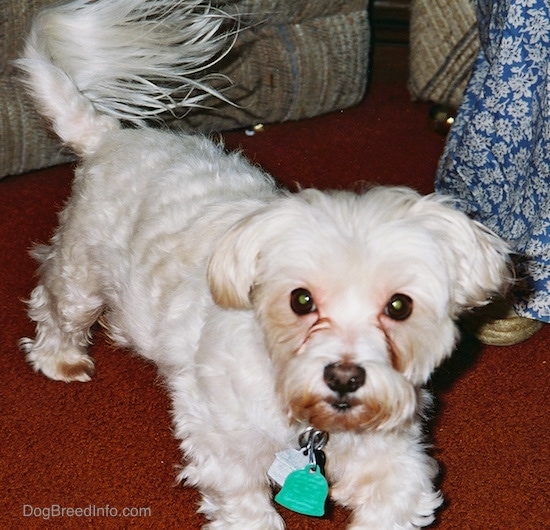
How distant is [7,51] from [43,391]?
1032 mm

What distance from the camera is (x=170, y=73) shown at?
1.96 meters

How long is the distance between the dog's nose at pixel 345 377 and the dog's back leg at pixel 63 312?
0.87 m

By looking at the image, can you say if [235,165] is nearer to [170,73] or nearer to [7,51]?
[170,73]

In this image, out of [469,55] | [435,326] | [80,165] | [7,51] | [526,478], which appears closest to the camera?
[435,326]

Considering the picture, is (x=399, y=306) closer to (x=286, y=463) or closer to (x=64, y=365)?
(x=286, y=463)

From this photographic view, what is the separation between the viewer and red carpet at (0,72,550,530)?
1.83m

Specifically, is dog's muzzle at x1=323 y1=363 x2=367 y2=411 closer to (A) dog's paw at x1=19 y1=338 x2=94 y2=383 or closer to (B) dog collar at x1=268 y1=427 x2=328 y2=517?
(B) dog collar at x1=268 y1=427 x2=328 y2=517

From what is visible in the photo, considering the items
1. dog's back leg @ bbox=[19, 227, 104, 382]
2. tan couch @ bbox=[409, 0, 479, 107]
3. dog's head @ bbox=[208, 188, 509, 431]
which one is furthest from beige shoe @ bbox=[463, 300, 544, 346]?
tan couch @ bbox=[409, 0, 479, 107]

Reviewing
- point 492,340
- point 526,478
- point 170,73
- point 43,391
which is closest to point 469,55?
point 492,340

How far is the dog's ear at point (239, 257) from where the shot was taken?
141 centimetres

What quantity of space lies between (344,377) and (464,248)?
29 cm

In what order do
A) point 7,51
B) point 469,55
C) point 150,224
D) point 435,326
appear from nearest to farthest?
point 435,326 < point 150,224 < point 7,51 < point 469,55

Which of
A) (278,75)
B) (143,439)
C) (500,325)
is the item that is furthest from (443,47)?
(143,439)

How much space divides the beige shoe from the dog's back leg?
94cm
